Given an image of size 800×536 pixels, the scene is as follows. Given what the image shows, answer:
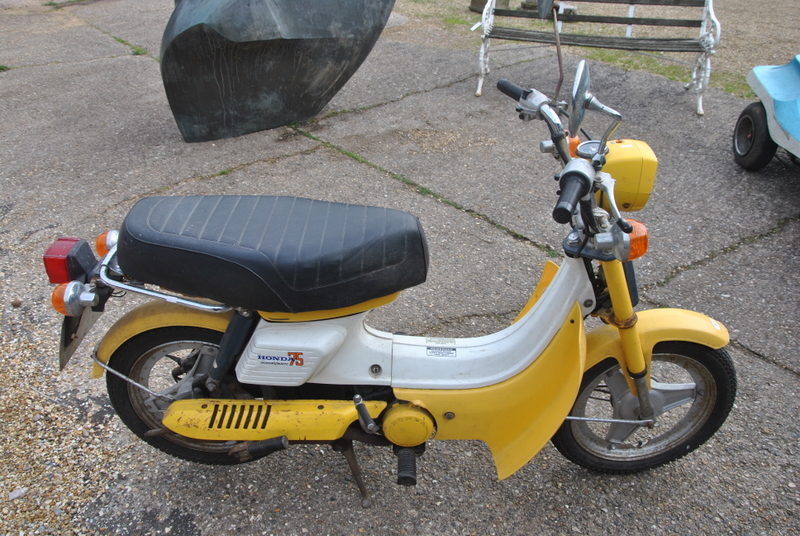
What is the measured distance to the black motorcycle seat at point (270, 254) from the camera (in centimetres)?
171

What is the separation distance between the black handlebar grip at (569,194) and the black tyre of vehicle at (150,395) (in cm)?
116

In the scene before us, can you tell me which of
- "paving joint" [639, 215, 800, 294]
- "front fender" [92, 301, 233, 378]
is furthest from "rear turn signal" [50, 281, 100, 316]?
"paving joint" [639, 215, 800, 294]

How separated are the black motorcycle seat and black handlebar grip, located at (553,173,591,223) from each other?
0.50 metres

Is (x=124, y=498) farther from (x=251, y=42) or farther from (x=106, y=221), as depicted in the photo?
(x=251, y=42)

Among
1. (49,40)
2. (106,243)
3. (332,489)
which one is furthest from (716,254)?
(49,40)

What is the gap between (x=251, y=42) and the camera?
4.44 m

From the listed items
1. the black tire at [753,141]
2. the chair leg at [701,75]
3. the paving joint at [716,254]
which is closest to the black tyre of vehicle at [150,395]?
the paving joint at [716,254]

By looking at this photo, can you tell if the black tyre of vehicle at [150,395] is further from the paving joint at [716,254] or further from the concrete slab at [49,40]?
the concrete slab at [49,40]

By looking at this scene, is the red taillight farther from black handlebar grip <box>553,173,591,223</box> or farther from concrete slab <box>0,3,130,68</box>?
concrete slab <box>0,3,130,68</box>

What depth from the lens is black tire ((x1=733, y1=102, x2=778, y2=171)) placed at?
4.24 m

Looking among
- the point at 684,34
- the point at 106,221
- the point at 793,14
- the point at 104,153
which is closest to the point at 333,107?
the point at 104,153

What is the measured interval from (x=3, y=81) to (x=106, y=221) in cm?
345

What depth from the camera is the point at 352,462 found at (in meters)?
2.10

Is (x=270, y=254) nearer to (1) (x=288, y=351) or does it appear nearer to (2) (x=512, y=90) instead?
(1) (x=288, y=351)
